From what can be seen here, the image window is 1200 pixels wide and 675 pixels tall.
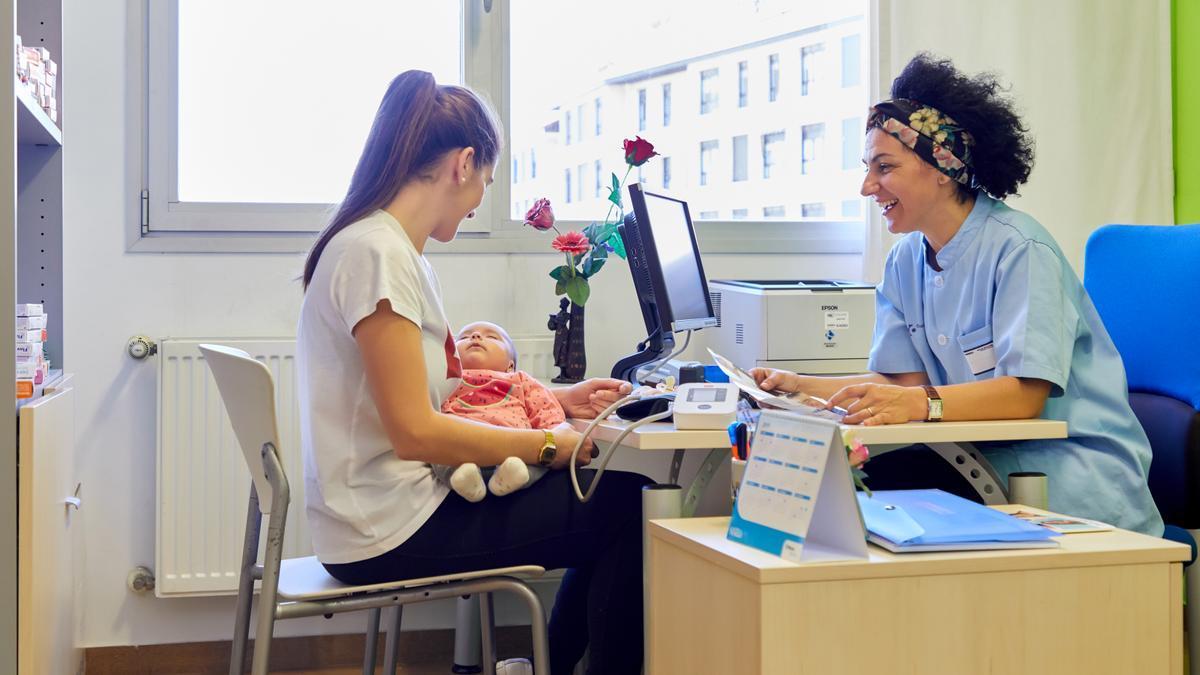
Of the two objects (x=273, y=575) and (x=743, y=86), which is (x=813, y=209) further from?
(x=273, y=575)

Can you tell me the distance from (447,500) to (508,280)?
1.31 metres

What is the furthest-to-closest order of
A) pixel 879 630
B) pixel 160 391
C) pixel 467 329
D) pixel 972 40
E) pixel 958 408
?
pixel 972 40 < pixel 160 391 < pixel 467 329 < pixel 958 408 < pixel 879 630

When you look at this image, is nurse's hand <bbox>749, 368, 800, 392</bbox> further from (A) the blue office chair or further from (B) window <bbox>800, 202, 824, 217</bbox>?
(B) window <bbox>800, 202, 824, 217</bbox>

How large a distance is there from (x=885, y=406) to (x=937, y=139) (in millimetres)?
588

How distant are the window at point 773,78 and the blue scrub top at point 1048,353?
1.22 meters

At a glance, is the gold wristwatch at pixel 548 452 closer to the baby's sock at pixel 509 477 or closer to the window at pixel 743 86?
the baby's sock at pixel 509 477

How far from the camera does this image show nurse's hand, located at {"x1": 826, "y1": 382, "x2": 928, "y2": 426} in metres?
1.76

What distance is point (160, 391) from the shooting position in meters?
2.64

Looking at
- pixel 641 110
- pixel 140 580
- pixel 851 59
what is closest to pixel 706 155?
pixel 641 110

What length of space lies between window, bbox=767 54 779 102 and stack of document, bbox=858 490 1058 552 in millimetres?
1887

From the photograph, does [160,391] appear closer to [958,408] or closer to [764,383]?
[764,383]

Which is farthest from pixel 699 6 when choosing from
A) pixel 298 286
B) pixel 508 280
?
pixel 298 286

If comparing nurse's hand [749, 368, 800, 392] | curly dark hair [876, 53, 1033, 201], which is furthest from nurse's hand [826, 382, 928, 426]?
curly dark hair [876, 53, 1033, 201]

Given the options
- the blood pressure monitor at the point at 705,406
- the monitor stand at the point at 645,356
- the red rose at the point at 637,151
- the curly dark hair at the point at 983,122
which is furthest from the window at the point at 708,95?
the blood pressure monitor at the point at 705,406
